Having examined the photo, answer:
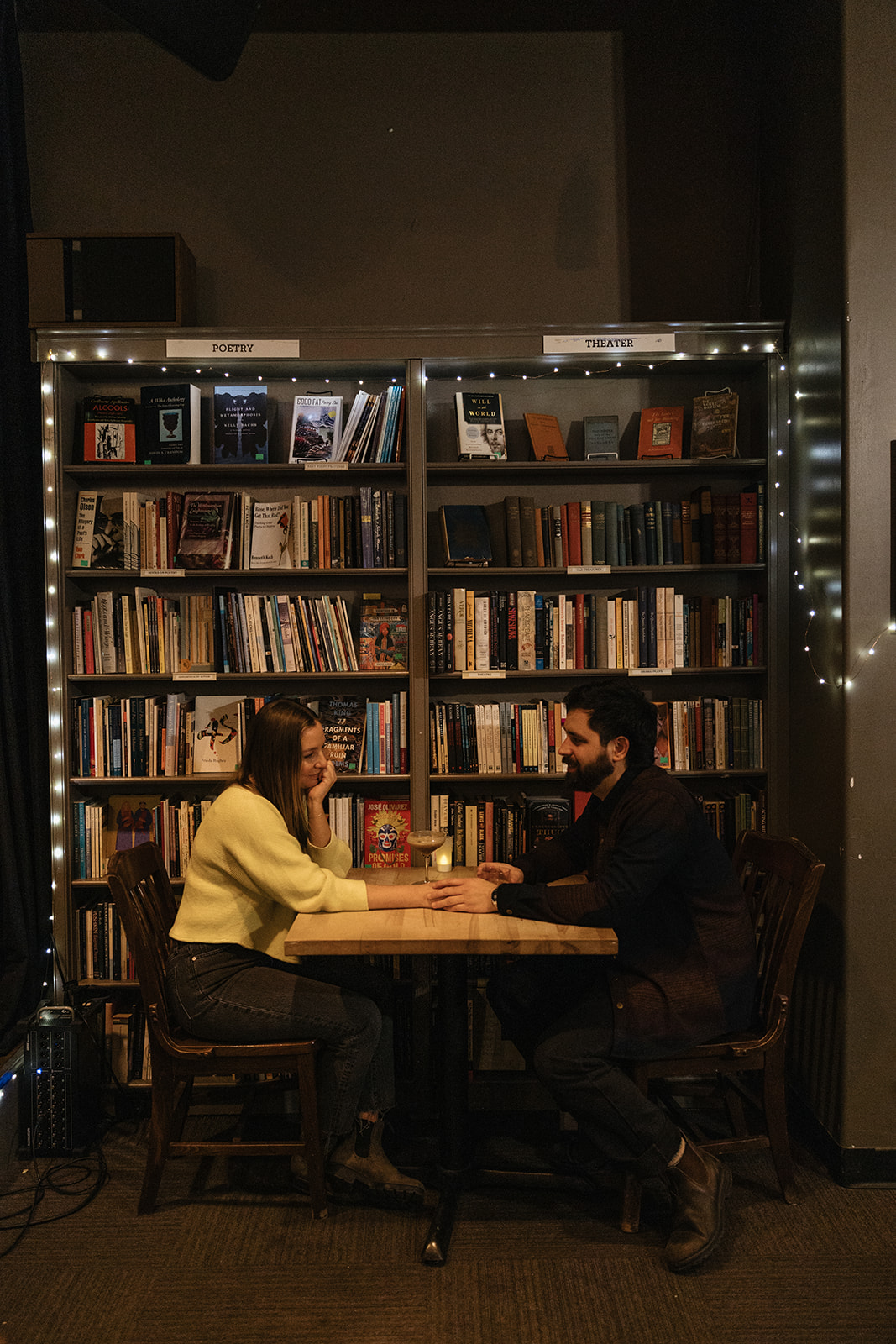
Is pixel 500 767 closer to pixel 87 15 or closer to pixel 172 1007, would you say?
pixel 172 1007

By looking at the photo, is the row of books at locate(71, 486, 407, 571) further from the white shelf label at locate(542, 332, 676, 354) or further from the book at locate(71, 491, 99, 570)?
the white shelf label at locate(542, 332, 676, 354)

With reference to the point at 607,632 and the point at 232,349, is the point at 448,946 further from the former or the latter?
the point at 232,349

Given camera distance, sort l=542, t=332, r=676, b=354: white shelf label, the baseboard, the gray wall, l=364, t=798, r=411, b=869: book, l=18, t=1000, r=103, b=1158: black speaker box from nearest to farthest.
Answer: the baseboard < l=18, t=1000, r=103, b=1158: black speaker box < l=542, t=332, r=676, b=354: white shelf label < l=364, t=798, r=411, b=869: book < the gray wall

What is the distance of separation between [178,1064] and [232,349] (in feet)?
7.40

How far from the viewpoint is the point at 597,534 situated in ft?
9.95

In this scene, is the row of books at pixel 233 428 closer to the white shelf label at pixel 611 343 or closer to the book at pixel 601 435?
the white shelf label at pixel 611 343

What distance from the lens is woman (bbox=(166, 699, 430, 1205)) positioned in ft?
7.20

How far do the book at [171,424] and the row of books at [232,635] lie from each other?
50 centimetres

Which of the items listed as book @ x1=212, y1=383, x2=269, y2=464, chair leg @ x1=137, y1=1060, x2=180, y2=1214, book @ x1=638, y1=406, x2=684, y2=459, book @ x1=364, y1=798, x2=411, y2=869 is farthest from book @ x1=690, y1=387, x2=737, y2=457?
chair leg @ x1=137, y1=1060, x2=180, y2=1214

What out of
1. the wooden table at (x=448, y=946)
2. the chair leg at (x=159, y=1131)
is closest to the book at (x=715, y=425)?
the wooden table at (x=448, y=946)

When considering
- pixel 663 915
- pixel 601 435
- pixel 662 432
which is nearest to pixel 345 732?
pixel 663 915

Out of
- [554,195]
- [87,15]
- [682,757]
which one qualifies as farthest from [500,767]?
[87,15]

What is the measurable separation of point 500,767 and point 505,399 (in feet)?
4.54

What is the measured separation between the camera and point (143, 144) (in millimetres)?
3242
